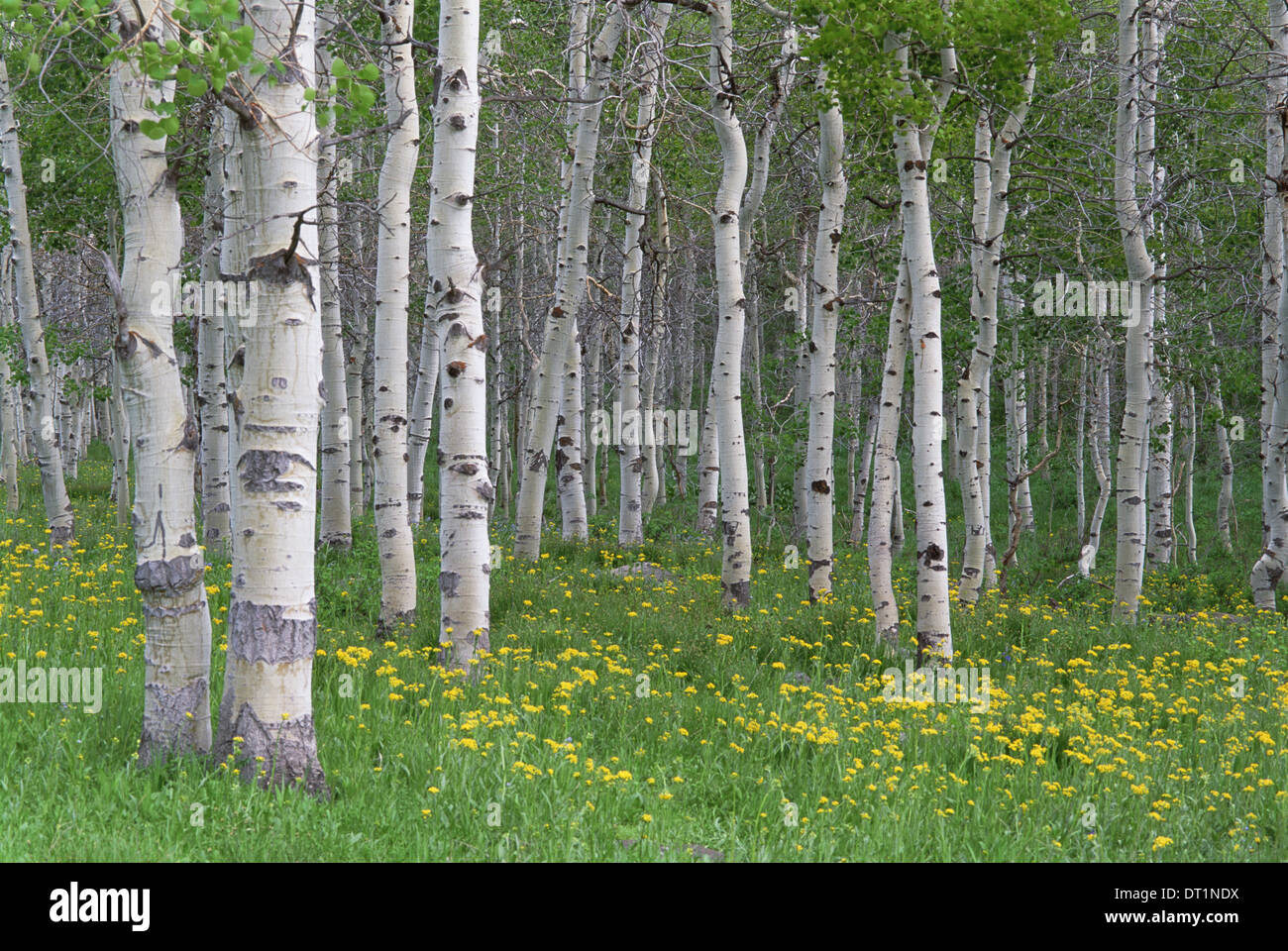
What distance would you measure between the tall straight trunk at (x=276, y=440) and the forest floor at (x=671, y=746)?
319 millimetres

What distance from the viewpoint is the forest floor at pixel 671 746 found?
423 centimetres

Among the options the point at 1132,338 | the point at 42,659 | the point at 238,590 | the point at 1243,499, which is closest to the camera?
the point at 238,590

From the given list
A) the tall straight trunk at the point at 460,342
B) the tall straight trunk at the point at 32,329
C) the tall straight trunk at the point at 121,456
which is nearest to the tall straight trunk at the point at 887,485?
the tall straight trunk at the point at 460,342

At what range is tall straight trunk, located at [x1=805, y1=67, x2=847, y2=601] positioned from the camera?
408 inches

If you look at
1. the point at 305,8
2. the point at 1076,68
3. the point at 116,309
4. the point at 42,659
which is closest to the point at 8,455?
the point at 42,659

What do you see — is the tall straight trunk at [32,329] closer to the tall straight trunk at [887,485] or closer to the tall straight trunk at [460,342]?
the tall straight trunk at [460,342]

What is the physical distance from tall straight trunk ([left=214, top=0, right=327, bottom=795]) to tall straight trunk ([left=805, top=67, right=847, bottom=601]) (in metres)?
6.75

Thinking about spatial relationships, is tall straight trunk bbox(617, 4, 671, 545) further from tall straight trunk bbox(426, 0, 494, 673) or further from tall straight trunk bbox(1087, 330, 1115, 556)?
tall straight trunk bbox(426, 0, 494, 673)

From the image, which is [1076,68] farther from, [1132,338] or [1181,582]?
[1181,582]

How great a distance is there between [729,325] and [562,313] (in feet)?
8.13

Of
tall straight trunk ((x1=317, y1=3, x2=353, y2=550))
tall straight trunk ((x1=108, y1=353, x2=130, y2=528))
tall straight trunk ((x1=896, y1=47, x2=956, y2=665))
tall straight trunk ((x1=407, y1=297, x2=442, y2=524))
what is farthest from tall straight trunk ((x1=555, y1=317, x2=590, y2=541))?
tall straight trunk ((x1=896, y1=47, x2=956, y2=665))

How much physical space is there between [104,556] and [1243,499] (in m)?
32.2

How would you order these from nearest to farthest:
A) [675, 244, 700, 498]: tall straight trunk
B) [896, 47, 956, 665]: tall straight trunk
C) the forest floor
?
the forest floor
[896, 47, 956, 665]: tall straight trunk
[675, 244, 700, 498]: tall straight trunk

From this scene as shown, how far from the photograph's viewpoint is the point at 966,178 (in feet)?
48.5
